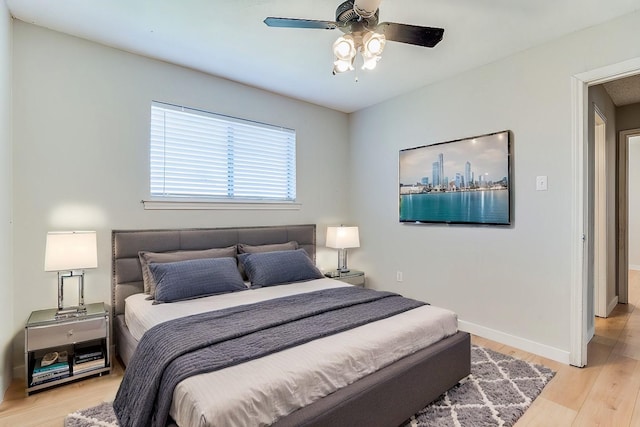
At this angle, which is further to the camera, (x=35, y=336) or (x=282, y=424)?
(x=35, y=336)

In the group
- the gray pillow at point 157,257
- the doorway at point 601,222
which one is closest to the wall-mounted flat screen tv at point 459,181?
the doorway at point 601,222

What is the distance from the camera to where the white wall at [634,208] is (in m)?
6.47

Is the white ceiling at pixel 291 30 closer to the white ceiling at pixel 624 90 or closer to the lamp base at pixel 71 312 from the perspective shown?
the white ceiling at pixel 624 90

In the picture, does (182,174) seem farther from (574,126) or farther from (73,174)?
(574,126)

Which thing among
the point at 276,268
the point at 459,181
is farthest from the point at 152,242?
the point at 459,181

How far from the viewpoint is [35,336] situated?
2.20 metres

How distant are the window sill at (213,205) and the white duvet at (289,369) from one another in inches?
40.8

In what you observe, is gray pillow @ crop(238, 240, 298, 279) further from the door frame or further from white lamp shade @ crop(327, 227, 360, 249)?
the door frame

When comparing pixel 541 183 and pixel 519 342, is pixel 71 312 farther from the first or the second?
pixel 541 183

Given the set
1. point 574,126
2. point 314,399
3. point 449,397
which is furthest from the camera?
point 574,126

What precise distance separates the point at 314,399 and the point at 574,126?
2.75 meters

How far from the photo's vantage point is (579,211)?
8.30ft

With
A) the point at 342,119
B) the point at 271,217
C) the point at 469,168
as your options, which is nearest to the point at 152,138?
the point at 271,217

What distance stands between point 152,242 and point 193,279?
668mm
